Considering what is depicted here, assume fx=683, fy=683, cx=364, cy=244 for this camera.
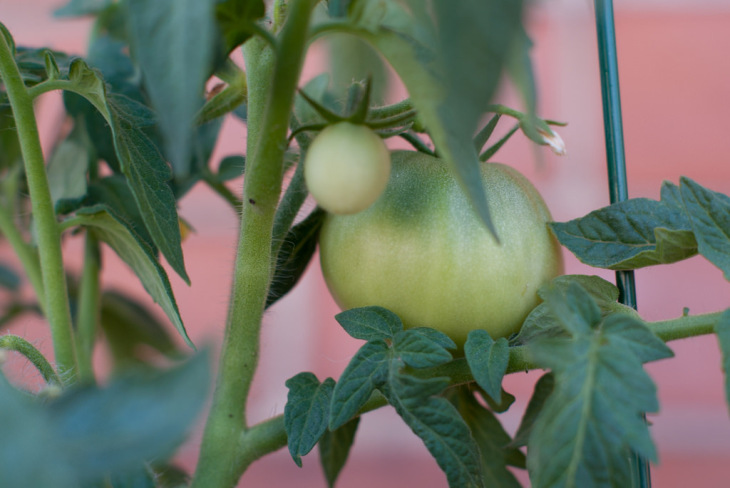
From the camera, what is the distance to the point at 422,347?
22cm

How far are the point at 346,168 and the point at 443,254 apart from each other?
0.21 ft

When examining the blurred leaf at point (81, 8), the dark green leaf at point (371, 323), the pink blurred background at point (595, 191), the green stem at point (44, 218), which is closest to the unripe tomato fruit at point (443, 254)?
the dark green leaf at point (371, 323)

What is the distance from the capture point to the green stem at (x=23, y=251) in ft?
1.11

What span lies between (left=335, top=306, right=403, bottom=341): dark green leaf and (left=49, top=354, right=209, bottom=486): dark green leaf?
4.3 inches

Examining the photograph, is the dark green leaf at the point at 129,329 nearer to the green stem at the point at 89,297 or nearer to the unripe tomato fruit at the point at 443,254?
the green stem at the point at 89,297

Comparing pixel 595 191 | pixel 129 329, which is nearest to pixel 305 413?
pixel 129 329

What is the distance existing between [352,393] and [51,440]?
0.10m

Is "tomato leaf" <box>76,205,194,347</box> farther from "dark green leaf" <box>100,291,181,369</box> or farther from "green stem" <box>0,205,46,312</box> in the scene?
"dark green leaf" <box>100,291,181,369</box>

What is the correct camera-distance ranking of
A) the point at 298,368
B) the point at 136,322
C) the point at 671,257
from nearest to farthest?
the point at 671,257, the point at 136,322, the point at 298,368

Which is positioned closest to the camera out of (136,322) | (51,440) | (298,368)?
(51,440)

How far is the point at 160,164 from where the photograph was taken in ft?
0.76

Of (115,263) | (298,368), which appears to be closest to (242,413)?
(298,368)

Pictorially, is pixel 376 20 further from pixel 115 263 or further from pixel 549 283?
pixel 115 263

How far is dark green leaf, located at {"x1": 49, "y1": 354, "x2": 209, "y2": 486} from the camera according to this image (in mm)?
116
